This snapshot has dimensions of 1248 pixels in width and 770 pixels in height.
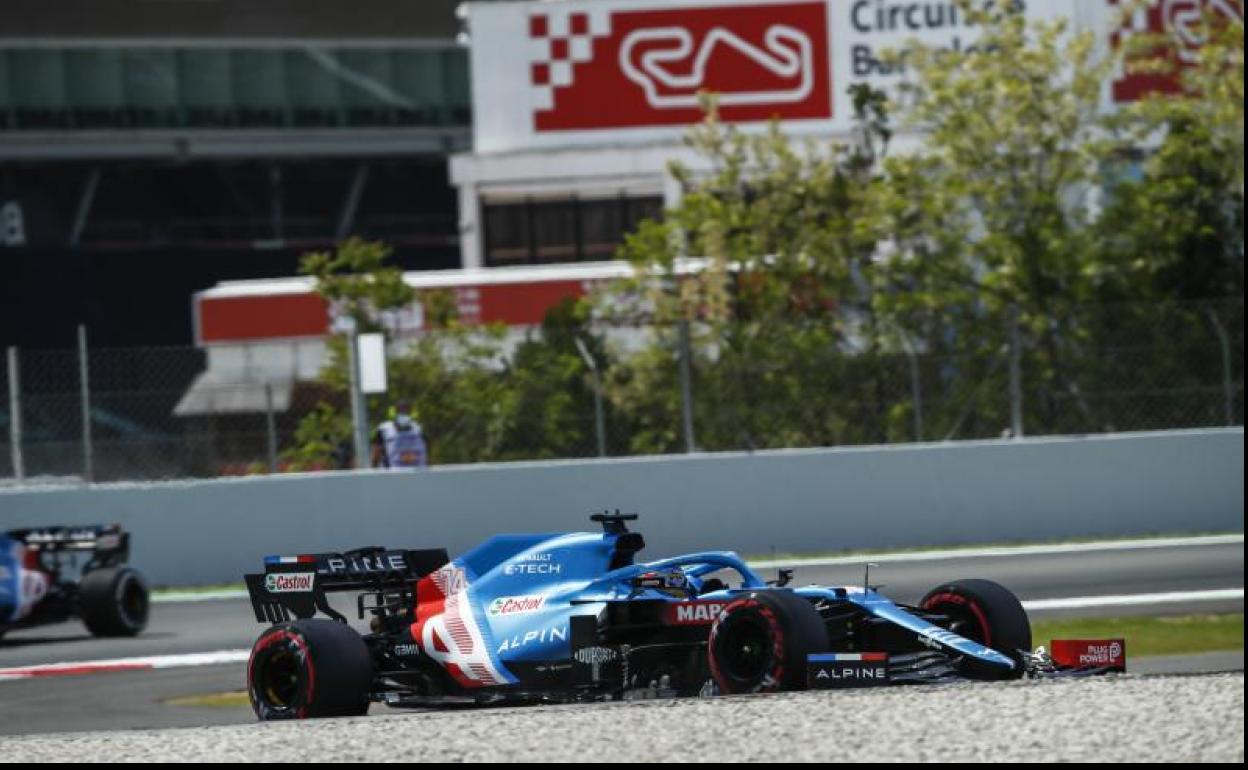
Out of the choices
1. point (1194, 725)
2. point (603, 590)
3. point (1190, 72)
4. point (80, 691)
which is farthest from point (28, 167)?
point (1194, 725)

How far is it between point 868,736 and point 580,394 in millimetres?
11770

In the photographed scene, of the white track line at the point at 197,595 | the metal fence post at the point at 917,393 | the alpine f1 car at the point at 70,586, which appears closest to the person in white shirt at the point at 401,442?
the white track line at the point at 197,595

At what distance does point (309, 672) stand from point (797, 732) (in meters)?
2.91

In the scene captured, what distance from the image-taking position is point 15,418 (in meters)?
18.9

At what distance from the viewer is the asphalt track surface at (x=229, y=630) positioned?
11961 mm

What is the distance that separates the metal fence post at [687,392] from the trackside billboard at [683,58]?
17.5 m

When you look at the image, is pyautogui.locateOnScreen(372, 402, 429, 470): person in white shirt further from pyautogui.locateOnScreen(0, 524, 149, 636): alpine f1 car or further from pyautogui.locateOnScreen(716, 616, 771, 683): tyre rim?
pyautogui.locateOnScreen(716, 616, 771, 683): tyre rim

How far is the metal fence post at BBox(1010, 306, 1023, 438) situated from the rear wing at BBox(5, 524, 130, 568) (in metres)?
7.88

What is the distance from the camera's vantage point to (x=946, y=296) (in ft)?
74.6

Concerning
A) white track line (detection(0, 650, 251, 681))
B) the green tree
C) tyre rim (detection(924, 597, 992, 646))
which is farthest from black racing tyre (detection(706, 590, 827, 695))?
the green tree

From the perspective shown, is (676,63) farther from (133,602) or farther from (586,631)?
(586,631)

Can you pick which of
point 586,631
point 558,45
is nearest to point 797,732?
point 586,631

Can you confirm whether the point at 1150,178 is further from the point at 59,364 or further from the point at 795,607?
the point at 795,607

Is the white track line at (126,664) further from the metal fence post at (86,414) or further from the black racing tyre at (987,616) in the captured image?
the black racing tyre at (987,616)
